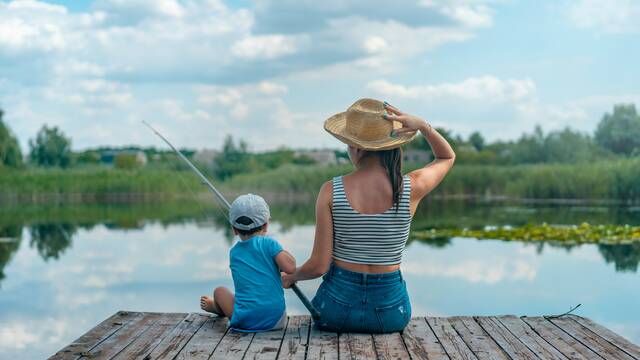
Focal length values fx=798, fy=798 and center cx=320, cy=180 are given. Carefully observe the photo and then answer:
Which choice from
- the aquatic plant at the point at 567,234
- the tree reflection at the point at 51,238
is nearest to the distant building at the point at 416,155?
the tree reflection at the point at 51,238

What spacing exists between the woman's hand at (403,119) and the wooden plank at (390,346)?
0.81 metres

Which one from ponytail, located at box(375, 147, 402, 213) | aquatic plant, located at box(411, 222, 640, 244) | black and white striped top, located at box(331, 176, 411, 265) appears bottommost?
aquatic plant, located at box(411, 222, 640, 244)

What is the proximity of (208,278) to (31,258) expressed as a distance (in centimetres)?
286

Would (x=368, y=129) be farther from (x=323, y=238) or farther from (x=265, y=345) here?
(x=265, y=345)

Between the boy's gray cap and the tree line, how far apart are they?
13.8 m

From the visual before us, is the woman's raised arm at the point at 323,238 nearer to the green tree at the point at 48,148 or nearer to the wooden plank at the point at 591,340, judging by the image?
the wooden plank at the point at 591,340

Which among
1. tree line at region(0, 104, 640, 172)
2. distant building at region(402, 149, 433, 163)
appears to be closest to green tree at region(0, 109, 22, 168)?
tree line at region(0, 104, 640, 172)

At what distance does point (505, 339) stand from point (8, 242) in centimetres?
919

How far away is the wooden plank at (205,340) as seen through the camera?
9.68 feet

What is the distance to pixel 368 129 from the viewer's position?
302cm

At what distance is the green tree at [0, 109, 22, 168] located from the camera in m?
22.2

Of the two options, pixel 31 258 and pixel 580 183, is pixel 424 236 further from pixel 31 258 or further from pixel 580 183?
pixel 580 183

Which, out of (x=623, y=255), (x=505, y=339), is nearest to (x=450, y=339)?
(x=505, y=339)

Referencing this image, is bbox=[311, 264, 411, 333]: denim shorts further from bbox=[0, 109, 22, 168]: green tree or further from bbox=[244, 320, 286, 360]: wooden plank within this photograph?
bbox=[0, 109, 22, 168]: green tree
